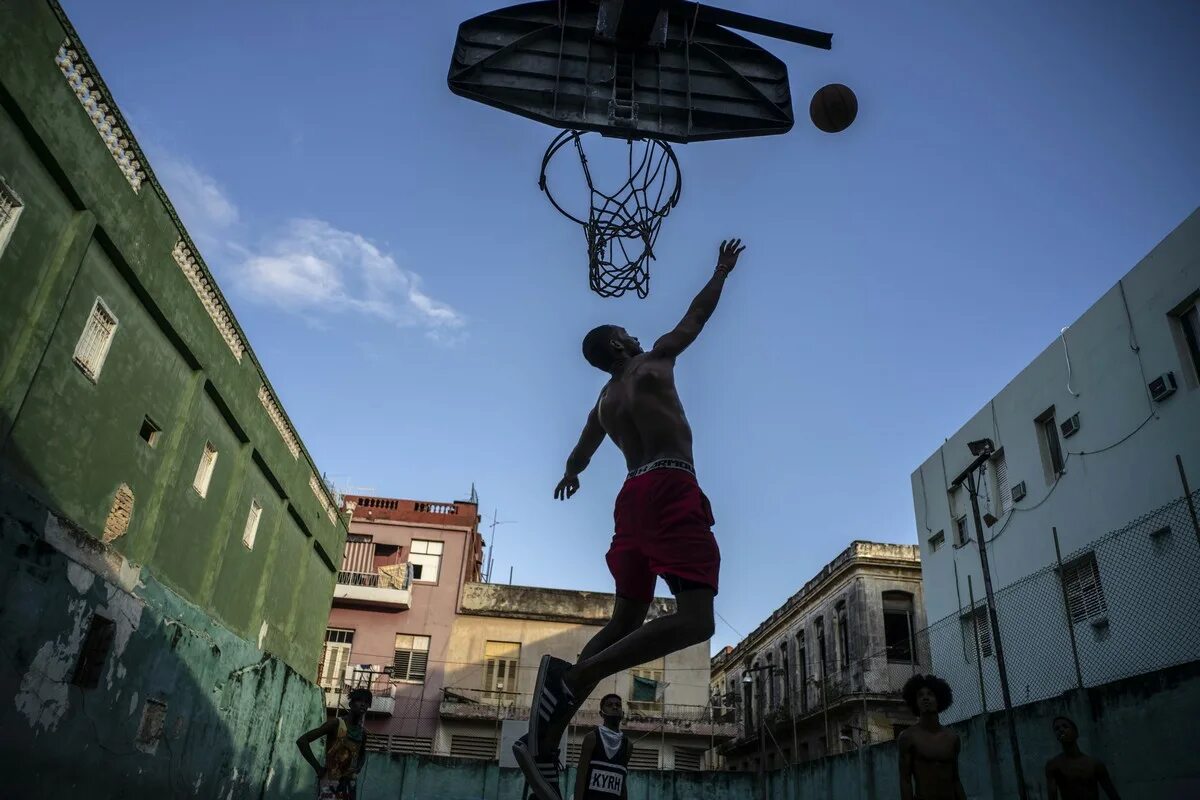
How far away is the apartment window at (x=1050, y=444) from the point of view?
54.5 feet

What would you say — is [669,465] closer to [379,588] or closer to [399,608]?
[379,588]

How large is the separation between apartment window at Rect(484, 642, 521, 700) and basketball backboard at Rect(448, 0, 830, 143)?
999 inches

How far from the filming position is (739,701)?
4022 cm

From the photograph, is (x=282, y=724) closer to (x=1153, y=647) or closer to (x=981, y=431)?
(x=1153, y=647)

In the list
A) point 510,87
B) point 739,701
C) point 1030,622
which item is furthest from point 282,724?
point 739,701

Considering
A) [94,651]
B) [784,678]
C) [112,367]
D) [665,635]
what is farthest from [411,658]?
[665,635]

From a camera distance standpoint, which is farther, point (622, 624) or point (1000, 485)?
point (1000, 485)

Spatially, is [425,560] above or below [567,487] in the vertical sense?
above

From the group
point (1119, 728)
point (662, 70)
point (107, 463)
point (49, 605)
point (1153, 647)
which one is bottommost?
point (1119, 728)

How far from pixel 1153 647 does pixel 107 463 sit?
13.7 metres

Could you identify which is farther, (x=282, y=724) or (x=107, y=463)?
(x=282, y=724)

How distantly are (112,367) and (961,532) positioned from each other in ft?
59.1

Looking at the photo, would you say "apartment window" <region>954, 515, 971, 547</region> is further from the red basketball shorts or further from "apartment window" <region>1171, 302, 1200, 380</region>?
the red basketball shorts

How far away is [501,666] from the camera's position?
95.9ft
